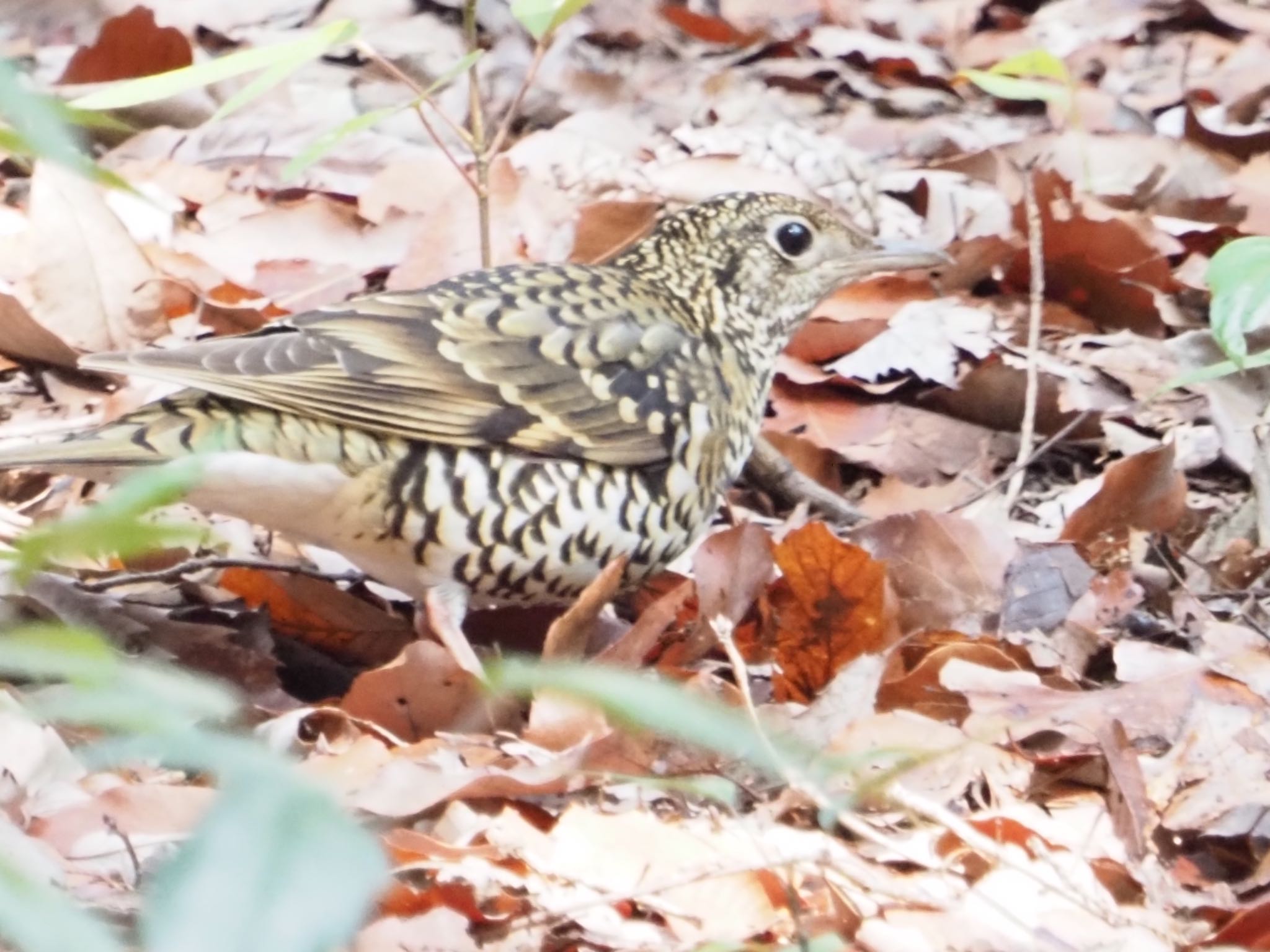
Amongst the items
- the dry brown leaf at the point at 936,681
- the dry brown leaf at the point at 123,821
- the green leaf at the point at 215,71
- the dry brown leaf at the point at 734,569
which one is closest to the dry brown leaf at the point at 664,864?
the dry brown leaf at the point at 123,821

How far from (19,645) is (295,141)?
424 cm

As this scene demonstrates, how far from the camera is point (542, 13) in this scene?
2.81m

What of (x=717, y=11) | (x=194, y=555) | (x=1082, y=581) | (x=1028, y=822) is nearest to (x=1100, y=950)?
(x=1028, y=822)

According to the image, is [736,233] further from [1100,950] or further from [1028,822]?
[1100,950]

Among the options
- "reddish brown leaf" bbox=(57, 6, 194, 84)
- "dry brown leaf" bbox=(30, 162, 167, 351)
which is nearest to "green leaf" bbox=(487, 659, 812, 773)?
"dry brown leaf" bbox=(30, 162, 167, 351)

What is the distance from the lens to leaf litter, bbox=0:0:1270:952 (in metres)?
2.11

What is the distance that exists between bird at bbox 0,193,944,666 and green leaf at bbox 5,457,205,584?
1737 millimetres

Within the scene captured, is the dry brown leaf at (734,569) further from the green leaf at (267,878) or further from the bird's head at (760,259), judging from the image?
the green leaf at (267,878)

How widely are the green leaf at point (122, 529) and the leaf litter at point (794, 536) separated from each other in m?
0.19

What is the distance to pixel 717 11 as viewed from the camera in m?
6.67

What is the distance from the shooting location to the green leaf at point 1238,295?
104 inches

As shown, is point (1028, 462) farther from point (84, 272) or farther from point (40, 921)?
point (40, 921)

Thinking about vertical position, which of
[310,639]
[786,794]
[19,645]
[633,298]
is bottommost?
[310,639]

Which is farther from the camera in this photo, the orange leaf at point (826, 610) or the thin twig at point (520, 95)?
the thin twig at point (520, 95)
